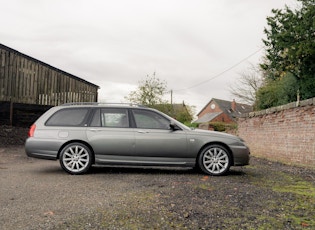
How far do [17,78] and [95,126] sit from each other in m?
10.2

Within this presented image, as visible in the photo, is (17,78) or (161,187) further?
(17,78)

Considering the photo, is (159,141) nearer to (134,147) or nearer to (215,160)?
(134,147)

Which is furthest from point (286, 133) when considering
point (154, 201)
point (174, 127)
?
point (154, 201)

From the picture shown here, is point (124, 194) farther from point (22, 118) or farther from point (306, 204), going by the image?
point (22, 118)

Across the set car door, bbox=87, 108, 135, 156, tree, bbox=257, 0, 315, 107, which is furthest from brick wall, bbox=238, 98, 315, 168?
car door, bbox=87, 108, 135, 156

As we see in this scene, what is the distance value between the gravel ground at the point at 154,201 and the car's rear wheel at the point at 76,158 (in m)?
0.25

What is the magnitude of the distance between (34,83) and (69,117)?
415 inches

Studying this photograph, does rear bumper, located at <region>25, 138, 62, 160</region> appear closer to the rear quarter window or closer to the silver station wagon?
the silver station wagon

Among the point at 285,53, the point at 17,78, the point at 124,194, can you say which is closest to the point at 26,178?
the point at 124,194

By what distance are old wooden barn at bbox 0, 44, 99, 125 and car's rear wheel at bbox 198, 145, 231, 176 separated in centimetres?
1149

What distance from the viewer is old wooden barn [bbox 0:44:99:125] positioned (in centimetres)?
1572

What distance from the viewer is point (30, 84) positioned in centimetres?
1717

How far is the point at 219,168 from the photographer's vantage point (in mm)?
7492

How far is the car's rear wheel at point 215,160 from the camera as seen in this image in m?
7.49
